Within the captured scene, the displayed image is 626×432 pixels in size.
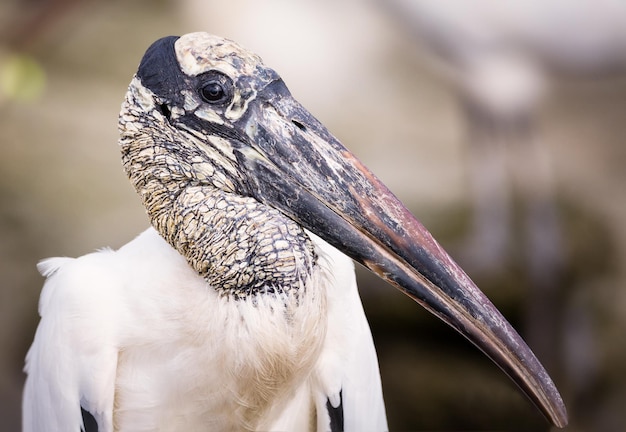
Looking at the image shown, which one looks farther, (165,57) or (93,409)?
(93,409)

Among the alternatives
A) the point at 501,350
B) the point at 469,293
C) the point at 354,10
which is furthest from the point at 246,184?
the point at 354,10

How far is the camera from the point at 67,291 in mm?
1779

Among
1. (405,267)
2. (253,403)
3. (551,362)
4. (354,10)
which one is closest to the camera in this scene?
(405,267)

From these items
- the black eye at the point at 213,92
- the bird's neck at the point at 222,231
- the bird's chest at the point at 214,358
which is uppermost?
the black eye at the point at 213,92

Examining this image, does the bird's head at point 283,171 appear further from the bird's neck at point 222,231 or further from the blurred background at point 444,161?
the blurred background at point 444,161

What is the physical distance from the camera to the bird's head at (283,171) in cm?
152

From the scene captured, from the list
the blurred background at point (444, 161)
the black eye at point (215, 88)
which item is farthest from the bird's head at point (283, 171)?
the blurred background at point (444, 161)

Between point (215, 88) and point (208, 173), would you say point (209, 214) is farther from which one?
point (215, 88)

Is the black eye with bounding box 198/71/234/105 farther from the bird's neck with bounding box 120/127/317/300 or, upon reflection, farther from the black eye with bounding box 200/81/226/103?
the bird's neck with bounding box 120/127/317/300

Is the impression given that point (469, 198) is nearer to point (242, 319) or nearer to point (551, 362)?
point (551, 362)

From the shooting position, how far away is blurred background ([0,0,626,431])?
12.5 ft

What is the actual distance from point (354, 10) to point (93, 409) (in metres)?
3.82

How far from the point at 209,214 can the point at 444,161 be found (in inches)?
124

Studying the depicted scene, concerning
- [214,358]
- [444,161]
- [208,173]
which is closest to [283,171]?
[208,173]
